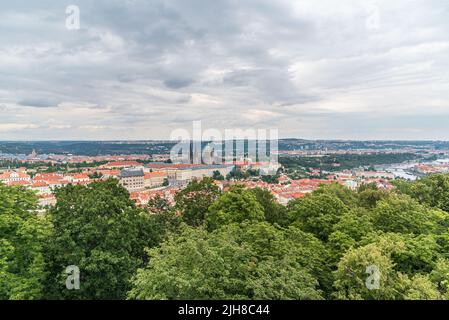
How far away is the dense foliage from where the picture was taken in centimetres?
882

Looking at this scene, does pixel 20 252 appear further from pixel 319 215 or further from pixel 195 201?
pixel 319 215

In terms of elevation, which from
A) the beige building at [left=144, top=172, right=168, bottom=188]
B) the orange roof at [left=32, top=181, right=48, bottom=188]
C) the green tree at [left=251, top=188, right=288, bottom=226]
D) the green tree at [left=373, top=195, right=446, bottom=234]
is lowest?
the beige building at [left=144, top=172, right=168, bottom=188]

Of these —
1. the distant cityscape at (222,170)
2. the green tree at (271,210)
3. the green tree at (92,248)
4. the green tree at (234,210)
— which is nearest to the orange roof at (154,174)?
the distant cityscape at (222,170)

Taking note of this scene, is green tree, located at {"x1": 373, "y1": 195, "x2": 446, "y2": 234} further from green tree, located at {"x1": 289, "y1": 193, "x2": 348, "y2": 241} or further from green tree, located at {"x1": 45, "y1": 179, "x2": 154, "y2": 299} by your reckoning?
green tree, located at {"x1": 45, "y1": 179, "x2": 154, "y2": 299}

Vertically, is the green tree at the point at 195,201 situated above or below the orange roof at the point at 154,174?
above

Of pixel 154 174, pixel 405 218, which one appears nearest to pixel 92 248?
pixel 405 218

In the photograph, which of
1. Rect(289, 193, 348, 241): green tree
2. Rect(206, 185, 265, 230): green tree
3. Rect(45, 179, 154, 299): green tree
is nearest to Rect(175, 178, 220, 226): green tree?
Rect(206, 185, 265, 230): green tree

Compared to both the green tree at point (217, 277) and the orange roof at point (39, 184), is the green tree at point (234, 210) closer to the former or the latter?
the green tree at point (217, 277)

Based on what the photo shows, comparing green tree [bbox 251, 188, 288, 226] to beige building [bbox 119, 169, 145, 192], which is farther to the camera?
beige building [bbox 119, 169, 145, 192]

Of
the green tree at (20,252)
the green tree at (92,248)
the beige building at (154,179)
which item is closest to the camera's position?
the green tree at (20,252)

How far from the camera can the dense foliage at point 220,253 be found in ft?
28.9
